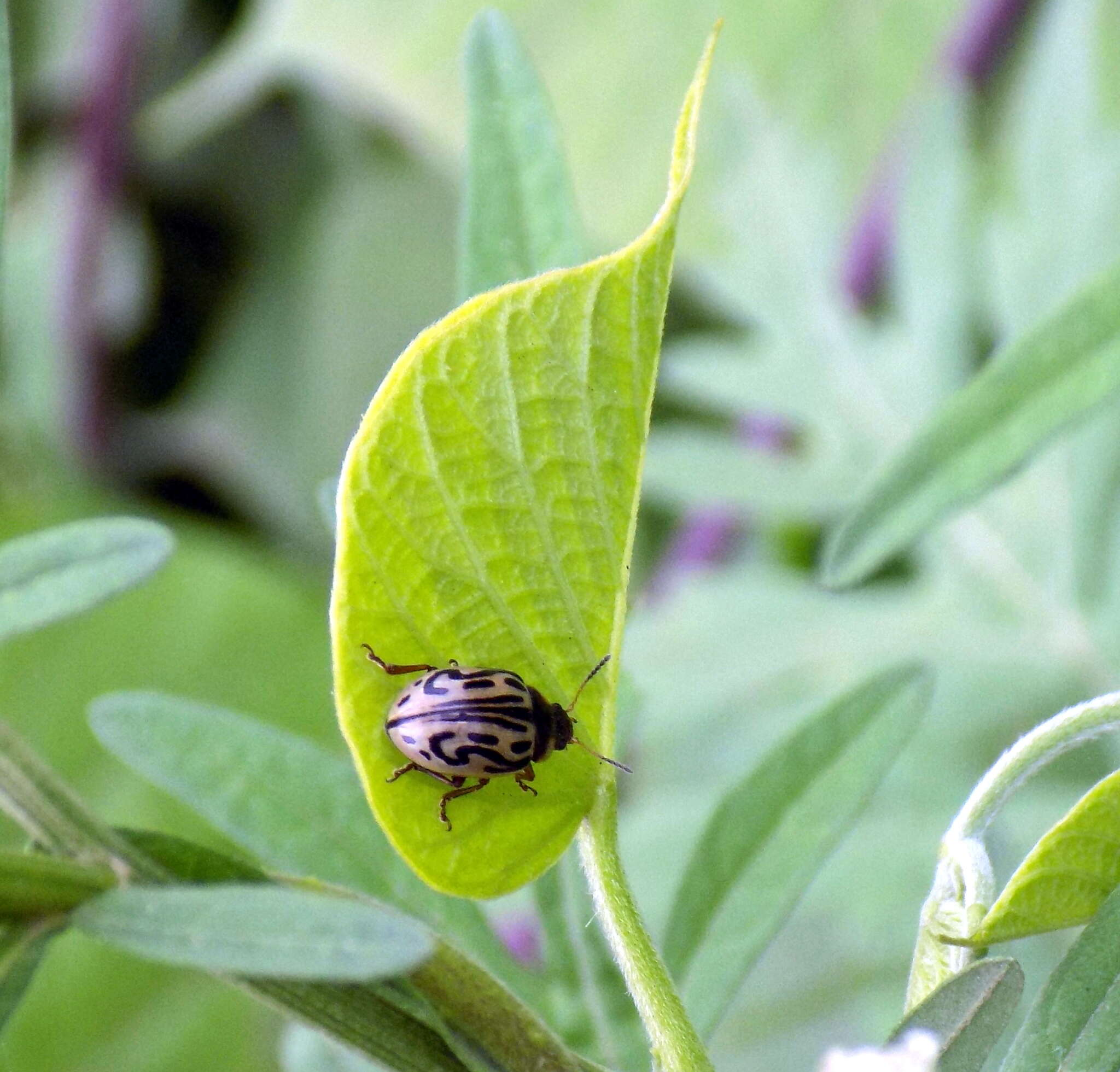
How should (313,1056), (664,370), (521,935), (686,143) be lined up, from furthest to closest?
(664,370) → (521,935) → (313,1056) → (686,143)

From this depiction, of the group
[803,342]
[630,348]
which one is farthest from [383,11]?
[630,348]

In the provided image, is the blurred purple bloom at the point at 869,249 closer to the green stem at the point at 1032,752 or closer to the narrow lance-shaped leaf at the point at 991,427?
the narrow lance-shaped leaf at the point at 991,427

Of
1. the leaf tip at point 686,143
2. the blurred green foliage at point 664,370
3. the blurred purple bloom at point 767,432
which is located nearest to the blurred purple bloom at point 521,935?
the blurred green foliage at point 664,370

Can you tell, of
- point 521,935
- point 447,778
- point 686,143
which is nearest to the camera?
point 686,143

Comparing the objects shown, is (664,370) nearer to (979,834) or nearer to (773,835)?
(773,835)

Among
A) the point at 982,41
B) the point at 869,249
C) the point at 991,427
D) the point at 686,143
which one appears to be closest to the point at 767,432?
the point at 869,249

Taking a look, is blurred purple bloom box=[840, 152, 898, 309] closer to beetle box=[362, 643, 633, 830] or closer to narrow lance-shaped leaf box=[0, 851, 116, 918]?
beetle box=[362, 643, 633, 830]

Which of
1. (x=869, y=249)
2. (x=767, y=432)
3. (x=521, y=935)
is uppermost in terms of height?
(x=869, y=249)

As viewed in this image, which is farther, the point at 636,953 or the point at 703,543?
the point at 703,543
